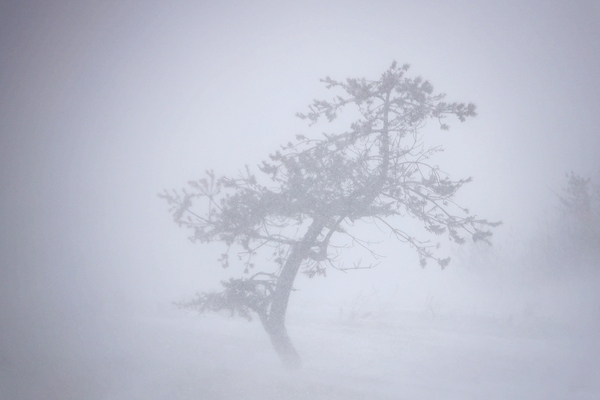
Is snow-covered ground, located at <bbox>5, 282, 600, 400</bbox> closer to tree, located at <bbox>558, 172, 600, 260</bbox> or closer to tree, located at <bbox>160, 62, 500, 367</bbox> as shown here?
tree, located at <bbox>160, 62, 500, 367</bbox>

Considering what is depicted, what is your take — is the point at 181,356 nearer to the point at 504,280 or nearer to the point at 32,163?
the point at 504,280

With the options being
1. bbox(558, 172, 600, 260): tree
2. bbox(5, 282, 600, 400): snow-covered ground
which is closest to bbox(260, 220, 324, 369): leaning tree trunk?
bbox(5, 282, 600, 400): snow-covered ground

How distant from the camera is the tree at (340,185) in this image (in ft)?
31.6

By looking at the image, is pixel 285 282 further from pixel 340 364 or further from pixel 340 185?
pixel 340 364

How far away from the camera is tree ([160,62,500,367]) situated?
9.62 meters

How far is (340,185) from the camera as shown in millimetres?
10109

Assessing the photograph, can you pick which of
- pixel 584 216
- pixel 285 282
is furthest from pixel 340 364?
pixel 584 216

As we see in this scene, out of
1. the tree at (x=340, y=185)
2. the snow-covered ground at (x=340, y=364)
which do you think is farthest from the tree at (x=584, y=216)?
the tree at (x=340, y=185)

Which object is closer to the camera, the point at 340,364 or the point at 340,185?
the point at 340,185

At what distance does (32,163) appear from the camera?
71500 mm

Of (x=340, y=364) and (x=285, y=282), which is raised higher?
(x=285, y=282)

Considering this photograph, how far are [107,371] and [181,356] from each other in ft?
8.83

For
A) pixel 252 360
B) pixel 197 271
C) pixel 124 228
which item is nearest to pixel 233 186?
pixel 252 360

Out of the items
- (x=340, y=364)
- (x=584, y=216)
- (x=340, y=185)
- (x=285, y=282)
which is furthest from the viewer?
(x=584, y=216)
